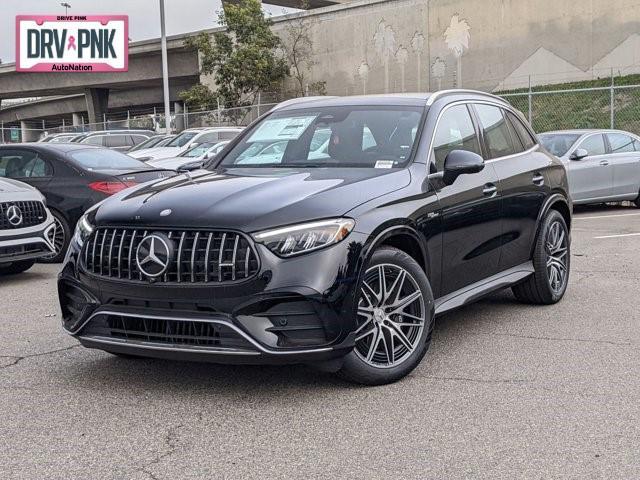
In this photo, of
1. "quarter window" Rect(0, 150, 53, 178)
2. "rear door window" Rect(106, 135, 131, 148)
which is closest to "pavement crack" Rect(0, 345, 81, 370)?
"quarter window" Rect(0, 150, 53, 178)

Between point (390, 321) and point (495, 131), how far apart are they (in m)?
2.48

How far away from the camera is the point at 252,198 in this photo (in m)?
4.80

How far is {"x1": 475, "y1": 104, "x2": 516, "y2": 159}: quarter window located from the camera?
6629mm

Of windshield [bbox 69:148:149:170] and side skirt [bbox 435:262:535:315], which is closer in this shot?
side skirt [bbox 435:262:535:315]

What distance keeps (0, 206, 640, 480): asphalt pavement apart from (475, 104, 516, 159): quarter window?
137 centimetres

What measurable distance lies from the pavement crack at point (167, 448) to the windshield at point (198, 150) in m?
15.9

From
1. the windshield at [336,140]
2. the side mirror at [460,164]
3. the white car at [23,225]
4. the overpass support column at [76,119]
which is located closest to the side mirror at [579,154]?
the white car at [23,225]

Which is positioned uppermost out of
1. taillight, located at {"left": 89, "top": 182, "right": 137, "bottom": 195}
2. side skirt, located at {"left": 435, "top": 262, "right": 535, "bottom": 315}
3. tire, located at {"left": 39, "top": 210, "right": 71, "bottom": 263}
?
taillight, located at {"left": 89, "top": 182, "right": 137, "bottom": 195}

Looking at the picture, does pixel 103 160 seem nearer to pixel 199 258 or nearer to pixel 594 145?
pixel 199 258

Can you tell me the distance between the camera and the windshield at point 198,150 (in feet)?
65.0

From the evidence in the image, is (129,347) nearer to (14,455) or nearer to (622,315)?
(14,455)

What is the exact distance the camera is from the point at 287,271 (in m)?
4.45

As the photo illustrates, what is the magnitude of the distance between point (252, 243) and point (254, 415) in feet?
2.91

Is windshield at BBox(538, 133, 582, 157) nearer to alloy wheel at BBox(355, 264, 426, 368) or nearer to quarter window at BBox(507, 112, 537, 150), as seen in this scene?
quarter window at BBox(507, 112, 537, 150)
